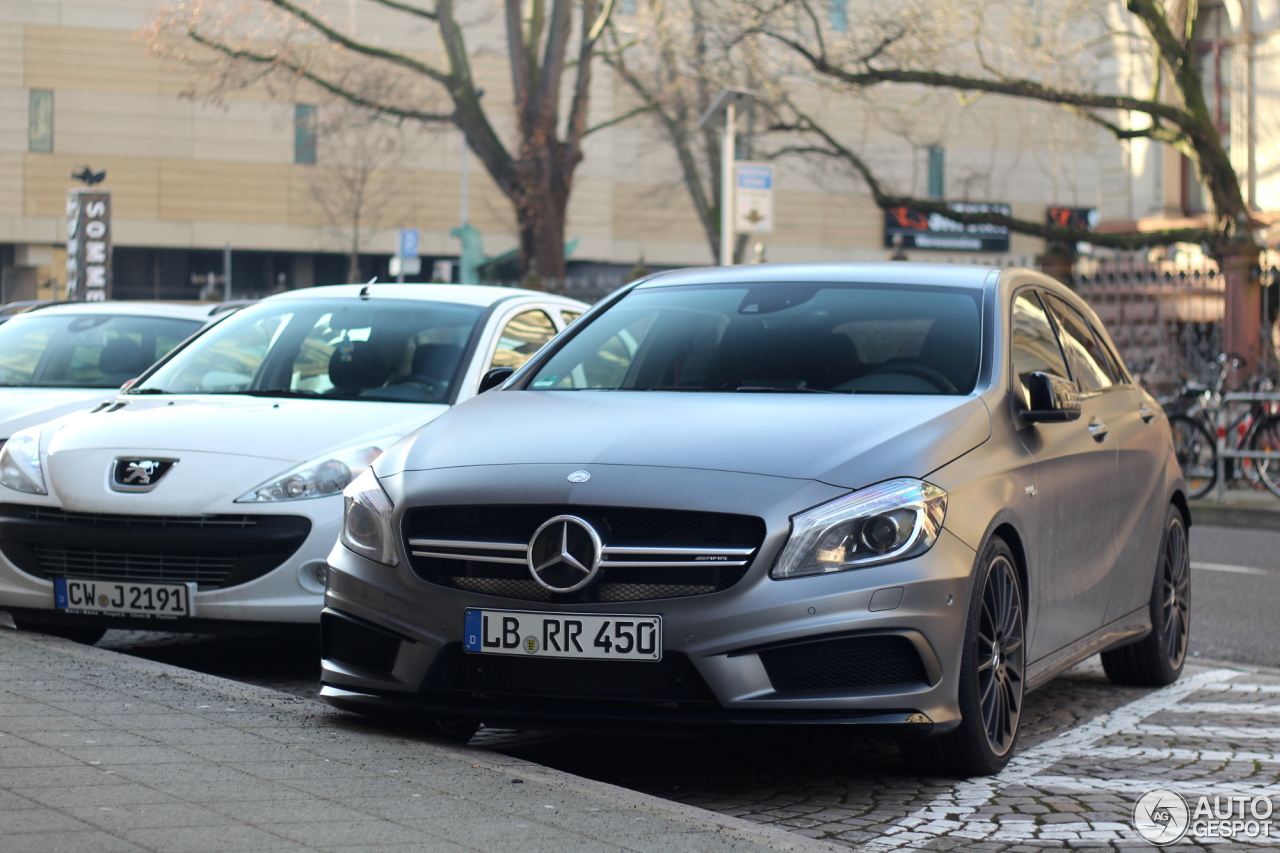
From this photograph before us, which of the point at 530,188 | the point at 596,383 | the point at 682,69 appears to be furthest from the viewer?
the point at 682,69

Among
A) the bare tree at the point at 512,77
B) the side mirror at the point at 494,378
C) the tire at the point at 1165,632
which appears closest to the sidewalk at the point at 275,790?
the side mirror at the point at 494,378

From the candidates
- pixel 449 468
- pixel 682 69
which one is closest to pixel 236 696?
pixel 449 468

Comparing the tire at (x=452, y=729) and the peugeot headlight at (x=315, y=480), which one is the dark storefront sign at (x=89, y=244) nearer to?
the peugeot headlight at (x=315, y=480)

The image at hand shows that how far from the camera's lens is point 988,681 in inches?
190

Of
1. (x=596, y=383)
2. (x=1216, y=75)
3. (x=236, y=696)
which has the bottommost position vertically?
(x=236, y=696)

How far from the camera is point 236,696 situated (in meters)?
5.27

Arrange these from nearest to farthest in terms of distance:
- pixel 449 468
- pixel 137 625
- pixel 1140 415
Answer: pixel 449 468 → pixel 137 625 → pixel 1140 415

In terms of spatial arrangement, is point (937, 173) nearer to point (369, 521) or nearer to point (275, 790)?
point (369, 521)

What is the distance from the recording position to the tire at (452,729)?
5.04m

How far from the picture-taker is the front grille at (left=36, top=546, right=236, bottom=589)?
6.32 m

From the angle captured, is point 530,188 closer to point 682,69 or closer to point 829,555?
point 682,69

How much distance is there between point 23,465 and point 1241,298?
16.6 metres

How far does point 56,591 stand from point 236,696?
154 cm

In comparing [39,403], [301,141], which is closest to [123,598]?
[39,403]
